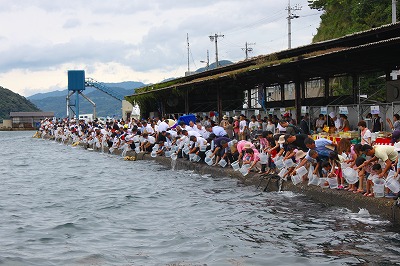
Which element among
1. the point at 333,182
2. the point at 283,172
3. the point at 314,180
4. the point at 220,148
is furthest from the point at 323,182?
the point at 220,148

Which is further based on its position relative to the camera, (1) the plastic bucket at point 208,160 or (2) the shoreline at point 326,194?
(1) the plastic bucket at point 208,160

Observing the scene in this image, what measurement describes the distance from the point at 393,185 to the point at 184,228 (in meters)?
4.37

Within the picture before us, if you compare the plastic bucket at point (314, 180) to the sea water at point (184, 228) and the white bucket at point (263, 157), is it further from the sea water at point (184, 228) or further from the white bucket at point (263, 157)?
the white bucket at point (263, 157)

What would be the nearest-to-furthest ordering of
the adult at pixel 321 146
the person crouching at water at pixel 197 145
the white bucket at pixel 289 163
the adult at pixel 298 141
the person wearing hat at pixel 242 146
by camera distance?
the adult at pixel 321 146, the adult at pixel 298 141, the white bucket at pixel 289 163, the person wearing hat at pixel 242 146, the person crouching at water at pixel 197 145

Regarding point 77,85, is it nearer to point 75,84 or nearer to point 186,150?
point 75,84

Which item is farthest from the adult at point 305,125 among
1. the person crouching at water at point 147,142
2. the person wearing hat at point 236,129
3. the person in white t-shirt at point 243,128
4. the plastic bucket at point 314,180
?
the person crouching at water at point 147,142

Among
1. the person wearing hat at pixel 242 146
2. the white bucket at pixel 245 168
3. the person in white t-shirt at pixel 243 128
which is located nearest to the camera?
the white bucket at pixel 245 168

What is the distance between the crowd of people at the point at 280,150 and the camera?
12.5m

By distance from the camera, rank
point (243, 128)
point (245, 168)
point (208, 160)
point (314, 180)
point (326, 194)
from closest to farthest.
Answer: point (326, 194)
point (314, 180)
point (245, 168)
point (208, 160)
point (243, 128)

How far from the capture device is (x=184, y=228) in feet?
40.6

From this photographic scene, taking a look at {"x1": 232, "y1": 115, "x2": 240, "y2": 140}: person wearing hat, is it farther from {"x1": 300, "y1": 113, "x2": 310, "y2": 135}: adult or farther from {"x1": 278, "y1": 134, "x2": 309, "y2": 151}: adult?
{"x1": 278, "y1": 134, "x2": 309, "y2": 151}: adult

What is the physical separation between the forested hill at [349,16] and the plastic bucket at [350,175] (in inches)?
731

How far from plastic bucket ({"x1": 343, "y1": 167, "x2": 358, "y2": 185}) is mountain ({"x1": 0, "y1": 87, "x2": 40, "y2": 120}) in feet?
513

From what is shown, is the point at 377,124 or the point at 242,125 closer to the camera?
the point at 377,124
